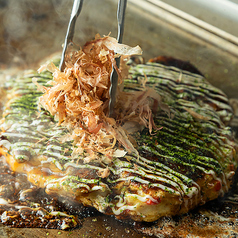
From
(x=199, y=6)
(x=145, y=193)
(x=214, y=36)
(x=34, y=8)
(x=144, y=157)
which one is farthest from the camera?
(x=34, y=8)

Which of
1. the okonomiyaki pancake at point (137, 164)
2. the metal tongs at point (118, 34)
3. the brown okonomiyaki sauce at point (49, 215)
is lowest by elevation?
the brown okonomiyaki sauce at point (49, 215)

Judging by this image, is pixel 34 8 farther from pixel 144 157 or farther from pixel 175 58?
pixel 144 157

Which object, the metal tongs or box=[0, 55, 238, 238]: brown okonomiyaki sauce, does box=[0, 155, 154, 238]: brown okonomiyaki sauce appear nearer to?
box=[0, 55, 238, 238]: brown okonomiyaki sauce

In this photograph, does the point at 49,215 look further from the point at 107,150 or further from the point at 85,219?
the point at 107,150

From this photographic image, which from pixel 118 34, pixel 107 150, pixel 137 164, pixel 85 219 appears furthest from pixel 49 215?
pixel 118 34

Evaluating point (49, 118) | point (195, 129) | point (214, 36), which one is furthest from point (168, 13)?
point (49, 118)

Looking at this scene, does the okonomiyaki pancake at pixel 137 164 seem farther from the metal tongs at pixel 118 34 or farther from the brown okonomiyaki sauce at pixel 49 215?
the metal tongs at pixel 118 34

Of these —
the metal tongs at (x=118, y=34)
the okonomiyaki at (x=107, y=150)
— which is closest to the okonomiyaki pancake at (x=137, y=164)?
the okonomiyaki at (x=107, y=150)

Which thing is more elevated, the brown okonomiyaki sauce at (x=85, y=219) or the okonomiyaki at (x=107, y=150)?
the okonomiyaki at (x=107, y=150)
